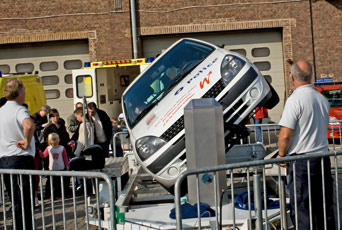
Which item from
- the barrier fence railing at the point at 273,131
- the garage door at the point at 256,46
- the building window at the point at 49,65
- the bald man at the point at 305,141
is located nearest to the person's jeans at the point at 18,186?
the bald man at the point at 305,141

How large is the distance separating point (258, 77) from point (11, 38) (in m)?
15.8

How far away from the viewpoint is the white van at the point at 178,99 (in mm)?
9406

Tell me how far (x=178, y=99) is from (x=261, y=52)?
48.6ft

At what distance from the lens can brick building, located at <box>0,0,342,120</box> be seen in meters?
23.4

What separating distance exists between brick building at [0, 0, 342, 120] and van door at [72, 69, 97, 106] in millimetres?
4013

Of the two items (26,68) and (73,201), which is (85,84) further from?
(73,201)

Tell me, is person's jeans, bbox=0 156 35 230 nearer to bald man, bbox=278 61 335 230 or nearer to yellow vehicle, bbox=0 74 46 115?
bald man, bbox=278 61 335 230

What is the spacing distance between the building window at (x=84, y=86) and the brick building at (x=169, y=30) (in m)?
4.01

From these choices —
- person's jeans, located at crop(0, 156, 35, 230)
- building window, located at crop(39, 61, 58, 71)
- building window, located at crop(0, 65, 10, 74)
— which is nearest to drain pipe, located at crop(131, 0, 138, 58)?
building window, located at crop(39, 61, 58, 71)

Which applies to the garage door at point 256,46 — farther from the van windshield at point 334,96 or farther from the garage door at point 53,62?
the van windshield at point 334,96

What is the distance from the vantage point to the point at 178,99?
379 inches

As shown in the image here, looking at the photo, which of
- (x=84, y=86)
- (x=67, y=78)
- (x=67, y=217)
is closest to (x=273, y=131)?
(x=84, y=86)

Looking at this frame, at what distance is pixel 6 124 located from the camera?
26.2 feet

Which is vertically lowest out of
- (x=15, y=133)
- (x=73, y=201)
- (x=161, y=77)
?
(x=73, y=201)
